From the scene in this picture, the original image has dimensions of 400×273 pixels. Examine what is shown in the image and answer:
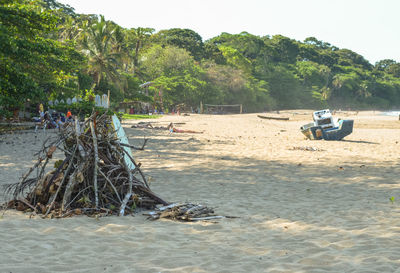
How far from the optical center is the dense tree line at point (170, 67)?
51.1 feet

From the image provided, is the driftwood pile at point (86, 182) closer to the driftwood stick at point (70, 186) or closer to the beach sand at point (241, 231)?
the driftwood stick at point (70, 186)

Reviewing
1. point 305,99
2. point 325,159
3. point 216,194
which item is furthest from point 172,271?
point 305,99

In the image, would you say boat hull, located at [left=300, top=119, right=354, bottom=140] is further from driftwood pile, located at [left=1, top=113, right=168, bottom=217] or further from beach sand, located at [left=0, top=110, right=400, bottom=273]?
driftwood pile, located at [left=1, top=113, right=168, bottom=217]

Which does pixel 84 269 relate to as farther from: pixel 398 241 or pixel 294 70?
pixel 294 70

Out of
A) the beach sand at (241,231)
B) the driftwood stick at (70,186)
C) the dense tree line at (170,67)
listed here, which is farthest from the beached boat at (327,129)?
the driftwood stick at (70,186)

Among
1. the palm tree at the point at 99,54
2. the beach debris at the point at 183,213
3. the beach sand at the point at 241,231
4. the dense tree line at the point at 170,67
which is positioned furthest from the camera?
the palm tree at the point at 99,54

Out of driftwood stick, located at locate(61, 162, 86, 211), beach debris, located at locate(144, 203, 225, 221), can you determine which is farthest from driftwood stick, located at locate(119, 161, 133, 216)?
driftwood stick, located at locate(61, 162, 86, 211)

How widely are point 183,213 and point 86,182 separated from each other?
1590 millimetres

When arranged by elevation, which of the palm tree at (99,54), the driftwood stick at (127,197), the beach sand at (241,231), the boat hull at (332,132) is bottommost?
the beach sand at (241,231)

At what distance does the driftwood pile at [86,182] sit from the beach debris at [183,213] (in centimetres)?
41

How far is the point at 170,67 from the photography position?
63000mm

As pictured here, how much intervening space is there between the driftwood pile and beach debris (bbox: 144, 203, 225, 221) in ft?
1.35

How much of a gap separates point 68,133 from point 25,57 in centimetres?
1042

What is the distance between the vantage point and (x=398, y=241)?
4.76 m
